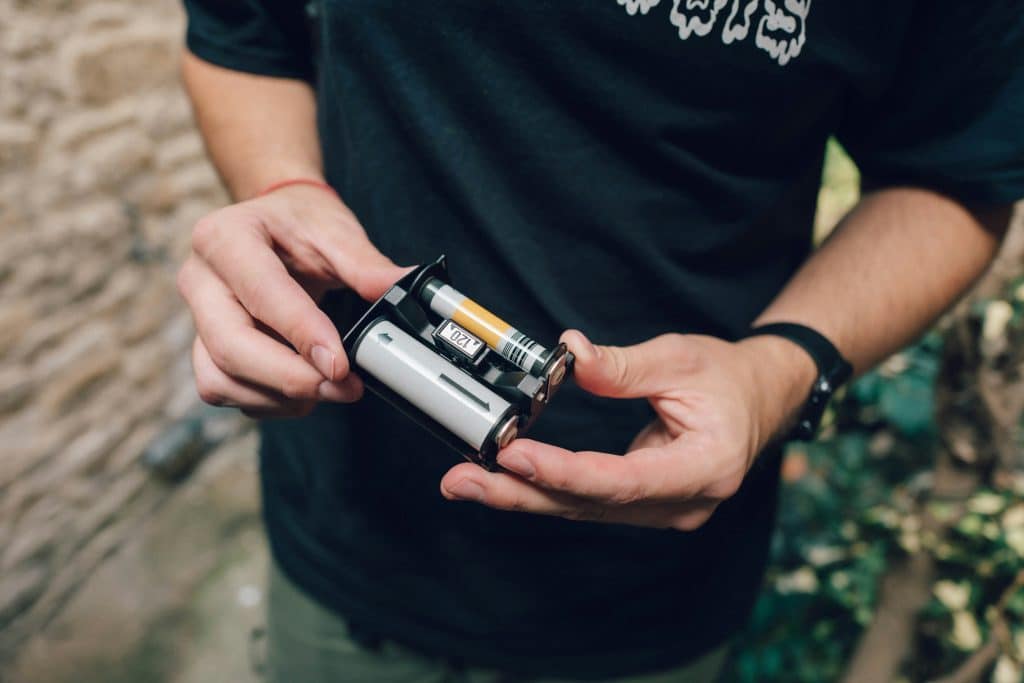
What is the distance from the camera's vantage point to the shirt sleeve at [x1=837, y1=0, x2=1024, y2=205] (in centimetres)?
78

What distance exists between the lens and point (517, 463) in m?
0.62

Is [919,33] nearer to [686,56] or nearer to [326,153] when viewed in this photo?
[686,56]

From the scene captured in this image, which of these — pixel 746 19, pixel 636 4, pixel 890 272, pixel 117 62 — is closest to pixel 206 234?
pixel 636 4

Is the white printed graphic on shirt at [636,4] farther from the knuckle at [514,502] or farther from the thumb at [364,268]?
the knuckle at [514,502]

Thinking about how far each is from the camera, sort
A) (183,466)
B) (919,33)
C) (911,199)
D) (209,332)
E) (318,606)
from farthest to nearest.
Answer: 1. (183,466)
2. (318,606)
3. (911,199)
4. (919,33)
5. (209,332)

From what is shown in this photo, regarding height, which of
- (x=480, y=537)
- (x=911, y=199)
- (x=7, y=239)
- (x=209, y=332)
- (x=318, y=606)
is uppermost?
(x=911, y=199)

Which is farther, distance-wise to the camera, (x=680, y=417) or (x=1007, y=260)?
(x=1007, y=260)

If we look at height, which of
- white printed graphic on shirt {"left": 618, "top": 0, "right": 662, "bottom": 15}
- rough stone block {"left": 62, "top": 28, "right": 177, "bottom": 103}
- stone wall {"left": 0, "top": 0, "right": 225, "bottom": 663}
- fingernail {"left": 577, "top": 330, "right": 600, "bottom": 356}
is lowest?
stone wall {"left": 0, "top": 0, "right": 225, "bottom": 663}

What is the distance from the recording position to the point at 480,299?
0.87 meters

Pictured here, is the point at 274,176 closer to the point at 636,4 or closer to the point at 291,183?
the point at 291,183

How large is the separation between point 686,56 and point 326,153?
494 millimetres

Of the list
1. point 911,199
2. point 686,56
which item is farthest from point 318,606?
point 911,199

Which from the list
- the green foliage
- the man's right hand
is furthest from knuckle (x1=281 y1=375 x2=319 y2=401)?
the green foliage

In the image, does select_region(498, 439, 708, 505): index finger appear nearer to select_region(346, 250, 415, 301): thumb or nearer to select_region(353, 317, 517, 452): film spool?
select_region(353, 317, 517, 452): film spool
